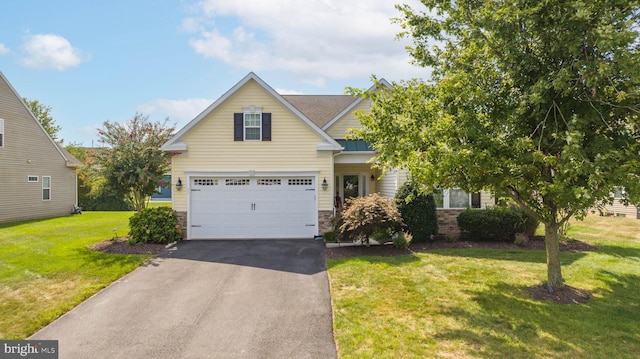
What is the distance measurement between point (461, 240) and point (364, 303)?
7787 millimetres

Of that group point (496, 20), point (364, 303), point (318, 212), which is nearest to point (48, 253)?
point (318, 212)

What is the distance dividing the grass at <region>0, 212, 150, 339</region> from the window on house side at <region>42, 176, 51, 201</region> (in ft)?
24.9

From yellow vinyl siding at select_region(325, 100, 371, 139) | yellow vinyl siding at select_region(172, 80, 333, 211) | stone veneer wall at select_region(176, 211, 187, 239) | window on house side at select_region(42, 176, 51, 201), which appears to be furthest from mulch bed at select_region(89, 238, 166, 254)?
window on house side at select_region(42, 176, 51, 201)

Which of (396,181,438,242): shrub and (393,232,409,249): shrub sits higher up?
(396,181,438,242): shrub

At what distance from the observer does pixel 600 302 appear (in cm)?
696

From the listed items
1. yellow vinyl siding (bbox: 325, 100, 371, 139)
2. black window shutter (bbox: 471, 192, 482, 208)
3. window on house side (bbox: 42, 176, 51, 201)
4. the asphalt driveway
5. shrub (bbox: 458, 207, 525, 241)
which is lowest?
the asphalt driveway

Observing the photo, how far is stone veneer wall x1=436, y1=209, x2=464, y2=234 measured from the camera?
14.5 metres

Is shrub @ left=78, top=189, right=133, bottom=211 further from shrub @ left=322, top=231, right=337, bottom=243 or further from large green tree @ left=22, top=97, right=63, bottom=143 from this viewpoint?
shrub @ left=322, top=231, right=337, bottom=243

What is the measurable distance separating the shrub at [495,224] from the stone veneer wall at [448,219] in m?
1.17

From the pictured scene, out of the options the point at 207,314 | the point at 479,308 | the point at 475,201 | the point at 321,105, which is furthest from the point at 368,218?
the point at 321,105

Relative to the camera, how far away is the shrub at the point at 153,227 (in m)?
12.8

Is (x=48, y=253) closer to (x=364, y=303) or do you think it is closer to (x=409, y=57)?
(x=364, y=303)

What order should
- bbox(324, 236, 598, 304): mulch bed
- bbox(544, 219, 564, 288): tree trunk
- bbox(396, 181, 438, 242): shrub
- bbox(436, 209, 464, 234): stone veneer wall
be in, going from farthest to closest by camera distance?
bbox(436, 209, 464, 234): stone veneer wall, bbox(396, 181, 438, 242): shrub, bbox(324, 236, 598, 304): mulch bed, bbox(544, 219, 564, 288): tree trunk

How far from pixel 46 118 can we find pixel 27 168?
25.2 metres
